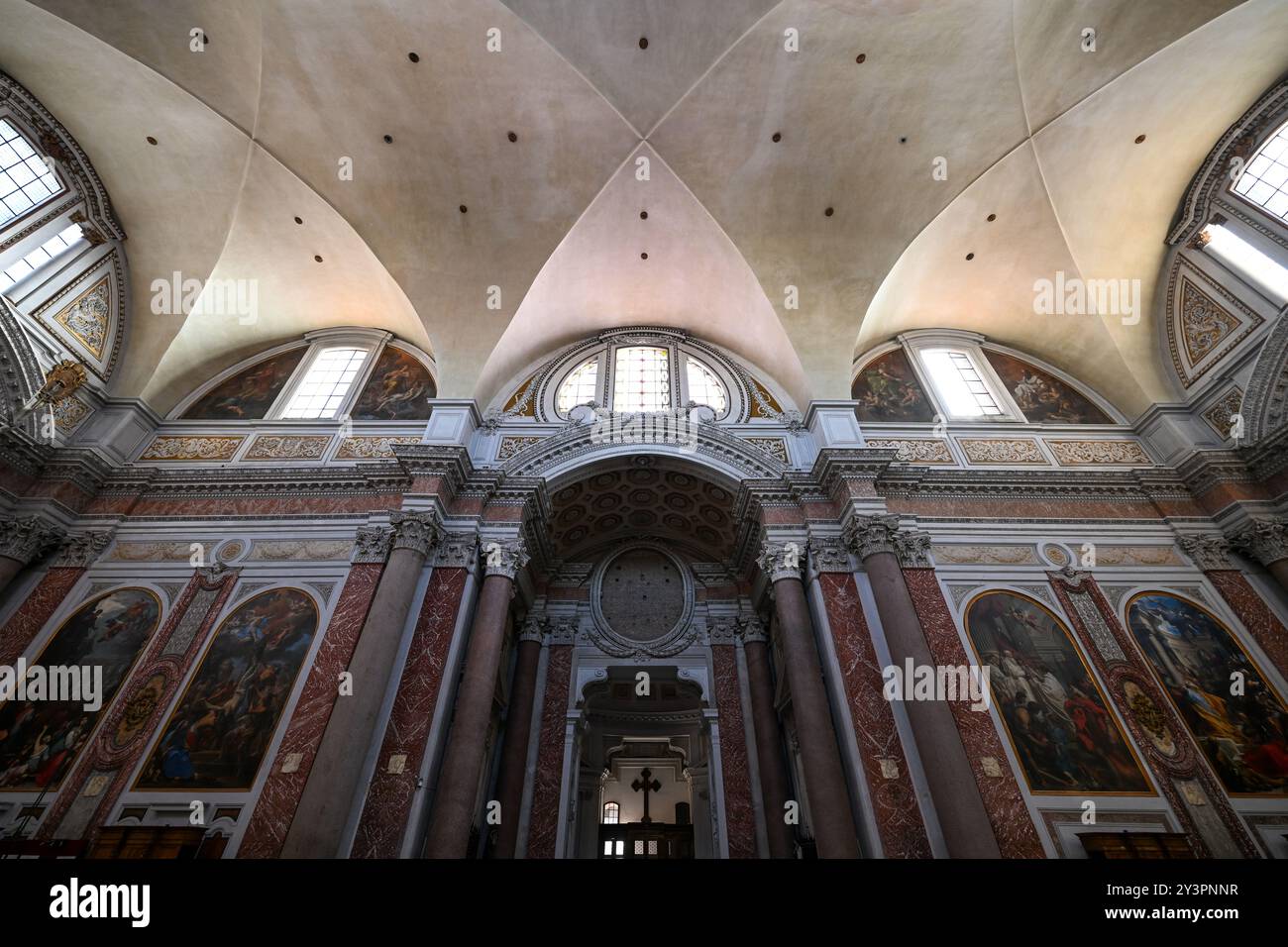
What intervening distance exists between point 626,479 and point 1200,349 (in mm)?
11533

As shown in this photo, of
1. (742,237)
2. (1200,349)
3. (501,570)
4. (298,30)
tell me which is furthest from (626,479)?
(1200,349)

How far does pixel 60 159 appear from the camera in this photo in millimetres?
10359

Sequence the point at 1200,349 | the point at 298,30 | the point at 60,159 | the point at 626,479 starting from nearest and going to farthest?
the point at 298,30 < the point at 60,159 < the point at 1200,349 < the point at 626,479

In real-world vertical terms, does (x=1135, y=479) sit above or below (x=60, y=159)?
below

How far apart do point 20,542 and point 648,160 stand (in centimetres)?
1253

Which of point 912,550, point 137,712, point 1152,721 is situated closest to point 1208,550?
point 1152,721

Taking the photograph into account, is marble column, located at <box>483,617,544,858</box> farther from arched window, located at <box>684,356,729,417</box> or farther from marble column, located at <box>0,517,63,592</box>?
marble column, located at <box>0,517,63,592</box>

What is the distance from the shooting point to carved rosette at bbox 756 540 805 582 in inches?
380

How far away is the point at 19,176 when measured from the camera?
32.5ft

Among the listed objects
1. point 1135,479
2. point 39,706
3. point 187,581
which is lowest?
point 39,706

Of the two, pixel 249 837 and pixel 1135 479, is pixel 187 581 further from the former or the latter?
pixel 1135 479

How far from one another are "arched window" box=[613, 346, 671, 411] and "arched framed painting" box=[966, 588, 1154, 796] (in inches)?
283

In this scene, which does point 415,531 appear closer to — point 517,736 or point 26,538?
point 517,736

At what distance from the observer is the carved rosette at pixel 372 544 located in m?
9.48
